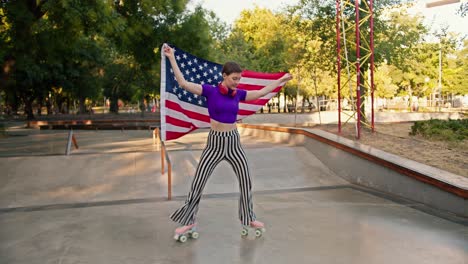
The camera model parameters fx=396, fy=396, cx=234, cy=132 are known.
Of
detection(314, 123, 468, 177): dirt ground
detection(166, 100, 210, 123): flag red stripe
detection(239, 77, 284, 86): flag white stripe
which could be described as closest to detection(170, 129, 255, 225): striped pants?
detection(166, 100, 210, 123): flag red stripe

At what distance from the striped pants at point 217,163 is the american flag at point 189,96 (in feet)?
2.92

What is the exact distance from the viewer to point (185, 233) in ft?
16.3

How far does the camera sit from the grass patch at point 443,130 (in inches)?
420

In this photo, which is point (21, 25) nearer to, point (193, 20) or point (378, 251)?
point (193, 20)

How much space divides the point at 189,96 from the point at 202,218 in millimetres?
1847

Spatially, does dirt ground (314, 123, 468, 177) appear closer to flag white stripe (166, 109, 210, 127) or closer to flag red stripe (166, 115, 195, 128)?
flag white stripe (166, 109, 210, 127)

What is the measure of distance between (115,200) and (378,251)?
477cm

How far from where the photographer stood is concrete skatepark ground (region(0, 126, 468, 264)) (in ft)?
14.6

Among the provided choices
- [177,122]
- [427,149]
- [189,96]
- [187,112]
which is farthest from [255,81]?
[427,149]

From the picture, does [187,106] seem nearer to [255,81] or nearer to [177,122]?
[177,122]

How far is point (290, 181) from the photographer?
28.6ft

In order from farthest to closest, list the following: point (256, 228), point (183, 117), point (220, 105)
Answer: point (183, 117)
point (256, 228)
point (220, 105)

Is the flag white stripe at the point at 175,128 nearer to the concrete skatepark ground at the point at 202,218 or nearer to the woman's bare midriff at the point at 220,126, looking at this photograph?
the woman's bare midriff at the point at 220,126

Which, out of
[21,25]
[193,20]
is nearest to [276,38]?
[193,20]
